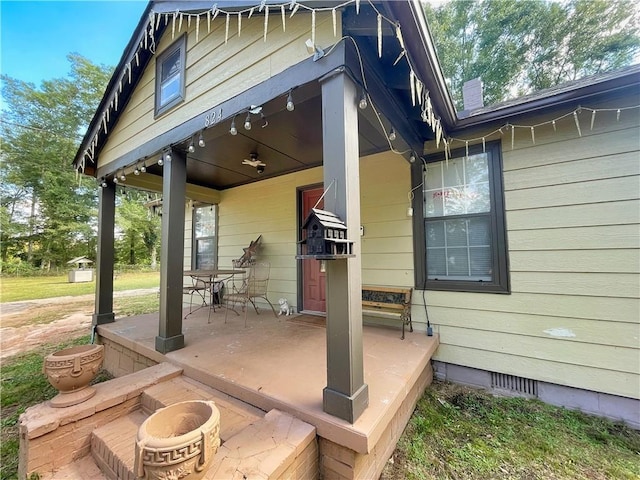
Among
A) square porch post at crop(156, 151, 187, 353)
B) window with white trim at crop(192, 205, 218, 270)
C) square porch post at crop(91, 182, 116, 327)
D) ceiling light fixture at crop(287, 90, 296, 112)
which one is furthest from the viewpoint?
window with white trim at crop(192, 205, 218, 270)

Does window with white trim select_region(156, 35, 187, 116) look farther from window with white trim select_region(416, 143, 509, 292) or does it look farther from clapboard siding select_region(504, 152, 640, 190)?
clapboard siding select_region(504, 152, 640, 190)

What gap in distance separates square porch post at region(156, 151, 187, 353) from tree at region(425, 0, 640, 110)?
877cm

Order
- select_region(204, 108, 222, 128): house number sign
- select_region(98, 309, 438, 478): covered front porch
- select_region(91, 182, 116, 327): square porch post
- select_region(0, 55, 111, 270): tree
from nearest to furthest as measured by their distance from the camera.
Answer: select_region(98, 309, 438, 478): covered front porch, select_region(204, 108, 222, 128): house number sign, select_region(91, 182, 116, 327): square porch post, select_region(0, 55, 111, 270): tree

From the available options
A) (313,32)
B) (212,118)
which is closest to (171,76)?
(212,118)

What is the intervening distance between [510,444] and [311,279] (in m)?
3.02

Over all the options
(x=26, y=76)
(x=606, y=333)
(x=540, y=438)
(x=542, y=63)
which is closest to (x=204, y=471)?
(x=540, y=438)

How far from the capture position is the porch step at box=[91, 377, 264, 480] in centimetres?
157

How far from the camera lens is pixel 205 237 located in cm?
591

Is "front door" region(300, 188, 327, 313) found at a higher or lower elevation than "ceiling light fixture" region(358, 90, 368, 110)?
lower

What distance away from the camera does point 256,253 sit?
4875mm

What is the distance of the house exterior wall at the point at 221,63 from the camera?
6.61 ft

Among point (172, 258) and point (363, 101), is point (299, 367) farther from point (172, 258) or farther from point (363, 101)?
point (363, 101)

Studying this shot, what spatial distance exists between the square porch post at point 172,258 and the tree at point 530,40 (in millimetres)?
8774

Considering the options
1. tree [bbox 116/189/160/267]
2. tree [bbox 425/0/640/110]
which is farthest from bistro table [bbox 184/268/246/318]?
tree [bbox 116/189/160/267]
